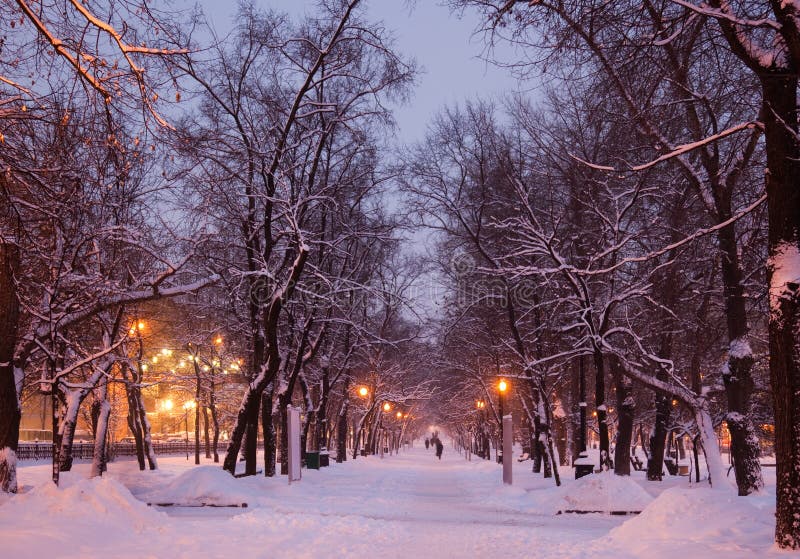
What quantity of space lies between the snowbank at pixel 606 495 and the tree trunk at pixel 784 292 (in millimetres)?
8806

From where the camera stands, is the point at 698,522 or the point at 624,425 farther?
the point at 624,425

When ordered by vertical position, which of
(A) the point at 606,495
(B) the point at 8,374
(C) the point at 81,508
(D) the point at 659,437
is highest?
(B) the point at 8,374

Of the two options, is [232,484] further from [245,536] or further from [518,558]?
[518,558]

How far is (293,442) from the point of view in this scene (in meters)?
22.2

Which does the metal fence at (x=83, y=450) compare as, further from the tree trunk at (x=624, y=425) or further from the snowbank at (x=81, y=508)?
the snowbank at (x=81, y=508)

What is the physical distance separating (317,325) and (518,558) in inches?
861

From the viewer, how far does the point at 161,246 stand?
1959 cm

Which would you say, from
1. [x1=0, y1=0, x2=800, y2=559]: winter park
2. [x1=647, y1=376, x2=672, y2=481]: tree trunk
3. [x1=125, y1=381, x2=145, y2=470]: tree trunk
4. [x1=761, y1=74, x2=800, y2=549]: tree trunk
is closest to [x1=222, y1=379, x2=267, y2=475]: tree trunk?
[x1=0, y1=0, x2=800, y2=559]: winter park

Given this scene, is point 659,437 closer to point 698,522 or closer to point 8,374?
point 698,522

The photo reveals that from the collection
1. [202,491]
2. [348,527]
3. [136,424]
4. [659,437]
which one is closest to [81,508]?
[348,527]

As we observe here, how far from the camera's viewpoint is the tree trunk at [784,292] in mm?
7887

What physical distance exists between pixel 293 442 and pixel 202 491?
581cm

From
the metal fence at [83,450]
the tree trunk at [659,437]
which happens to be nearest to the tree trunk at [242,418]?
the tree trunk at [659,437]

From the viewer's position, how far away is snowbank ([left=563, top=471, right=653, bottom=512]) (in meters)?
16.7
